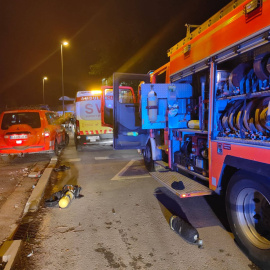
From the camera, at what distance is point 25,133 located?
823cm

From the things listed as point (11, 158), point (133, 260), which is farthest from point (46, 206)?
point (11, 158)

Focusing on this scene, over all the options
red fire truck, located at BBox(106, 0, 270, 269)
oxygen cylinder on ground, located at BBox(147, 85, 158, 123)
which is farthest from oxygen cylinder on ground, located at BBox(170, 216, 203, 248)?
oxygen cylinder on ground, located at BBox(147, 85, 158, 123)

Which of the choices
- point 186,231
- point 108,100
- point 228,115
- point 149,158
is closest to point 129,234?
point 186,231

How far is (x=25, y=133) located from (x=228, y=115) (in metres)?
6.67

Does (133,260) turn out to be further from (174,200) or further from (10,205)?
(10,205)

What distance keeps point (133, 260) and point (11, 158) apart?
26.0ft

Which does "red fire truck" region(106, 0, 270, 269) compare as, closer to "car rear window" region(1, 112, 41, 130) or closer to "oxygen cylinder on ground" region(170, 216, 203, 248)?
"oxygen cylinder on ground" region(170, 216, 203, 248)

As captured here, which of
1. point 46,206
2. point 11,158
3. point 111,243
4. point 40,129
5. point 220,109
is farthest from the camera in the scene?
point 11,158

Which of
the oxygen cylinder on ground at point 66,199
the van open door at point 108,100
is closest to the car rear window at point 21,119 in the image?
the van open door at point 108,100

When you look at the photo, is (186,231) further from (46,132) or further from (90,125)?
(90,125)

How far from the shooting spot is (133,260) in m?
3.01

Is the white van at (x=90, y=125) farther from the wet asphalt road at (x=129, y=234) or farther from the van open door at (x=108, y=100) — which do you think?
the wet asphalt road at (x=129, y=234)

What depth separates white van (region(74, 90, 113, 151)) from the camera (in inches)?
431

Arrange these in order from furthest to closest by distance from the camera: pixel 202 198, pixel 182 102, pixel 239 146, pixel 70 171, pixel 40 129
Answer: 1. pixel 40 129
2. pixel 70 171
3. pixel 182 102
4. pixel 202 198
5. pixel 239 146
